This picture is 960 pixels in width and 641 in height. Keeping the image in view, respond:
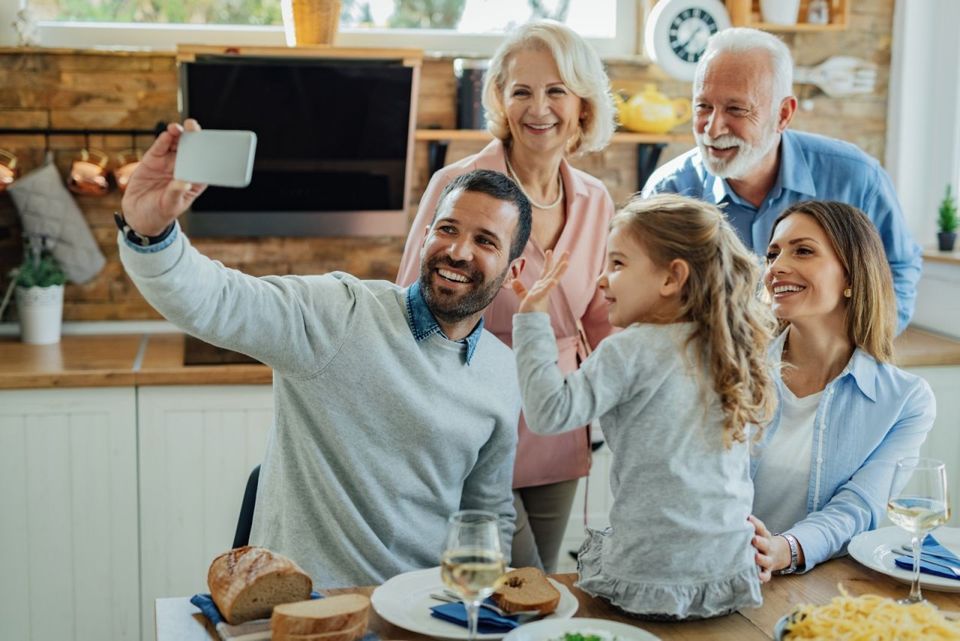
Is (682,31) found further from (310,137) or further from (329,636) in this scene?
(329,636)

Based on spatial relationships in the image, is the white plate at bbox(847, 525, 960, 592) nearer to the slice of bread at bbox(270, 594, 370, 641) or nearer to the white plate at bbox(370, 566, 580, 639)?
the white plate at bbox(370, 566, 580, 639)

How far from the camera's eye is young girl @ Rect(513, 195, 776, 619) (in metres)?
1.47

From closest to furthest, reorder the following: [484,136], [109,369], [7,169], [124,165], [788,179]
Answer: [788,179] → [109,369] → [7,169] → [124,165] → [484,136]

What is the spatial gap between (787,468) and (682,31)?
2045 mm

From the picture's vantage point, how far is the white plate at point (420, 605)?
57.2 inches

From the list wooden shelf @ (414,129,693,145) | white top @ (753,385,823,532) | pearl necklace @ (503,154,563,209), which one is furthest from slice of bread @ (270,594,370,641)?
wooden shelf @ (414,129,693,145)

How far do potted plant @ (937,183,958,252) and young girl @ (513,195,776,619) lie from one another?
2.51 metres

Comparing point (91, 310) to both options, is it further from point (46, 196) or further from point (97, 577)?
point (97, 577)

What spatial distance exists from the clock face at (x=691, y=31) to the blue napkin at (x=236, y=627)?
263cm

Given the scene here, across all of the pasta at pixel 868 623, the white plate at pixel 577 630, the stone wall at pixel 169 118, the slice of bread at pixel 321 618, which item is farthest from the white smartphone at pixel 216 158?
the stone wall at pixel 169 118

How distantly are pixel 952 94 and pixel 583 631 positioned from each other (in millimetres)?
3093

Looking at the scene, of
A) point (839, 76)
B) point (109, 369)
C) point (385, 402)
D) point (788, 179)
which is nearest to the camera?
point (385, 402)

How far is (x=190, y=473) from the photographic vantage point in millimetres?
3098

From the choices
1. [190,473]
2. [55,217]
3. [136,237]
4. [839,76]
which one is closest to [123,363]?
[190,473]
